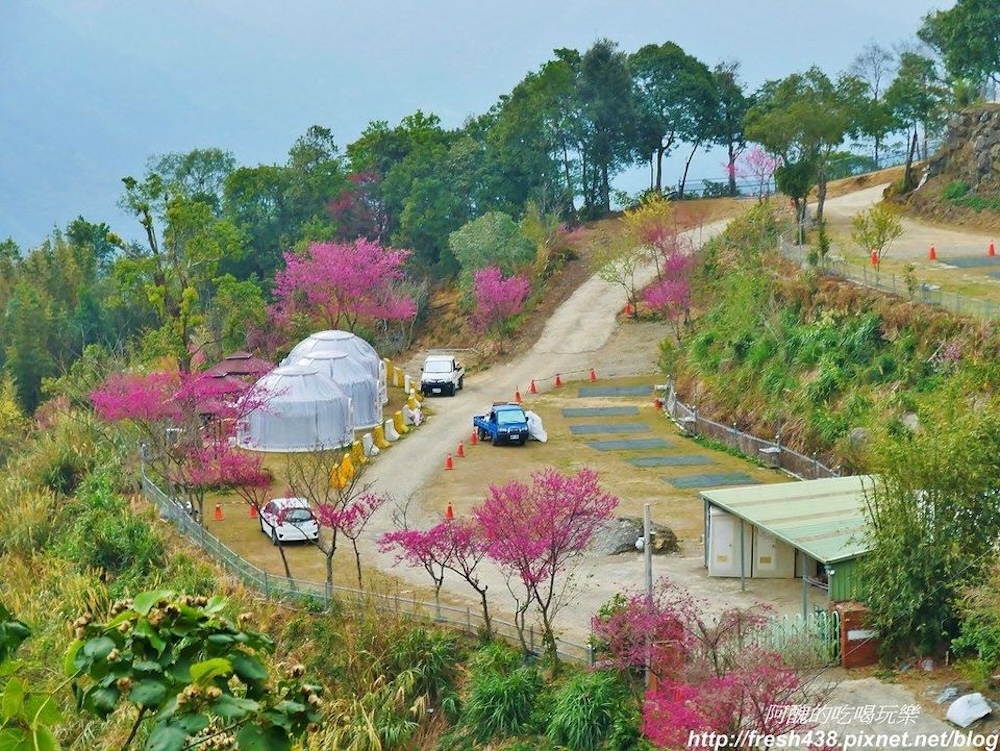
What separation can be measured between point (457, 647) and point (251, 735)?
17.0 metres

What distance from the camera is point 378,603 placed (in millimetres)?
22938

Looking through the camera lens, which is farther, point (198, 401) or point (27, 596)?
point (198, 401)

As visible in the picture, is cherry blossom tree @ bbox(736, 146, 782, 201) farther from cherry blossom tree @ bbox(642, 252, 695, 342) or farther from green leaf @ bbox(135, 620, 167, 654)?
green leaf @ bbox(135, 620, 167, 654)

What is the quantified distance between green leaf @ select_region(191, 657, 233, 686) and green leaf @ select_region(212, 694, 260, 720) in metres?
0.10

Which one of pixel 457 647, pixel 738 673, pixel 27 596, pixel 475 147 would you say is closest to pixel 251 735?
pixel 738 673

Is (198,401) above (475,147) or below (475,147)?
below

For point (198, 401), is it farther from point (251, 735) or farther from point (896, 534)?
point (251, 735)

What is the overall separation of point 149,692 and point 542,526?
1587 centimetres

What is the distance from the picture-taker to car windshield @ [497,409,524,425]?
35.2 m

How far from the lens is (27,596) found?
88.3 feet

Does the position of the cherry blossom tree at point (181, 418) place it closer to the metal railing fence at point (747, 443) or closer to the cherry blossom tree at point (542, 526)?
the cherry blossom tree at point (542, 526)

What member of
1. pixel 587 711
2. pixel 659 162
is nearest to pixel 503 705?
pixel 587 711

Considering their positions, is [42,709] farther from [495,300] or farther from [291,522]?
[495,300]

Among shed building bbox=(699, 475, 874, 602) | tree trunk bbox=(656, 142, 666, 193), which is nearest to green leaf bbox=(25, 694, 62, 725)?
shed building bbox=(699, 475, 874, 602)
